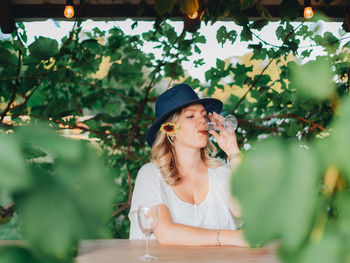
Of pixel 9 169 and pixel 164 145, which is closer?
pixel 9 169

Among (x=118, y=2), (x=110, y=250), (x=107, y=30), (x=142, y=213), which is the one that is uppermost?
(x=118, y=2)

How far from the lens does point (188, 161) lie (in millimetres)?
2672

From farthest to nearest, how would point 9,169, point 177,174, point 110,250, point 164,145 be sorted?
point 164,145 < point 177,174 < point 110,250 < point 9,169

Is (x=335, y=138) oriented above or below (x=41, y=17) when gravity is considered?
below

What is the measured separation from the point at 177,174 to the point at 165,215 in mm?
540

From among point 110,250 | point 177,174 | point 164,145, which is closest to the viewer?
point 110,250

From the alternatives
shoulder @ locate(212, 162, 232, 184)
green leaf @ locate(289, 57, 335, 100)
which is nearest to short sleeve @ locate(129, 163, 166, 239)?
shoulder @ locate(212, 162, 232, 184)

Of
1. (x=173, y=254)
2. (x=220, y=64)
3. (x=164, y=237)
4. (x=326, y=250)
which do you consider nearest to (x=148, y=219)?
(x=173, y=254)

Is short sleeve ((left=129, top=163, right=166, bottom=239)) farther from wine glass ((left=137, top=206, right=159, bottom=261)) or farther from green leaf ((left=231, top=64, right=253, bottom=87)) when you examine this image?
green leaf ((left=231, top=64, right=253, bottom=87))

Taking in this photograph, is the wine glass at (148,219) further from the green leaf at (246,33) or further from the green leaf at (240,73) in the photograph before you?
the green leaf at (240,73)

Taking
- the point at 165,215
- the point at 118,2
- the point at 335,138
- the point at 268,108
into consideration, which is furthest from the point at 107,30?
the point at 335,138

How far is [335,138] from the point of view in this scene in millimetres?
179

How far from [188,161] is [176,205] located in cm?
38

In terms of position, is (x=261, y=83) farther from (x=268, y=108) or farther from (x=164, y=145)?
(x=164, y=145)
